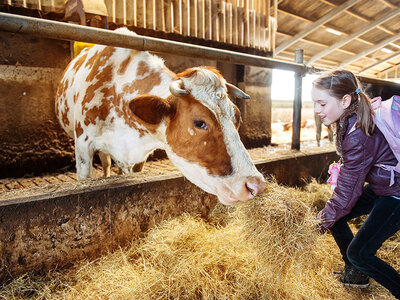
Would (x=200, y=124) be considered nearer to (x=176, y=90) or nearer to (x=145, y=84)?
(x=176, y=90)

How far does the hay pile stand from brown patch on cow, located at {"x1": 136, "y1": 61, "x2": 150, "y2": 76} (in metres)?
1.39

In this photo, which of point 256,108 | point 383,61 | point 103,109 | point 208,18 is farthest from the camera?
point 383,61

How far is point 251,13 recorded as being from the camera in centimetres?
556

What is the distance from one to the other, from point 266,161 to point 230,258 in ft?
4.56

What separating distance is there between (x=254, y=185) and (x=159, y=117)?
2.73 ft

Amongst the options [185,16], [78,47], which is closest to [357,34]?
[185,16]

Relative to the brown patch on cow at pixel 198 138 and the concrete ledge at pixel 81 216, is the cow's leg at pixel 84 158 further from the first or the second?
the brown patch on cow at pixel 198 138

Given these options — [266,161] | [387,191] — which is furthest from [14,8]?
[387,191]

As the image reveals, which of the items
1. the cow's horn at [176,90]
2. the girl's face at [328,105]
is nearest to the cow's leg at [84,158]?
the cow's horn at [176,90]

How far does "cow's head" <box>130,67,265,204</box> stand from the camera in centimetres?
176

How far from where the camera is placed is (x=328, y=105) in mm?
Result: 1765

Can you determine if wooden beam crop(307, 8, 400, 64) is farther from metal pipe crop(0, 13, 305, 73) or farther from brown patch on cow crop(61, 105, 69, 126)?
brown patch on cow crop(61, 105, 69, 126)

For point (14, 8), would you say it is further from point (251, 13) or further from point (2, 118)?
point (251, 13)

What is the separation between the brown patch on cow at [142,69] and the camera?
2487 millimetres
